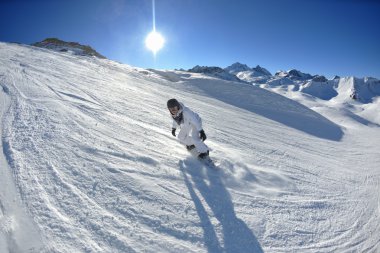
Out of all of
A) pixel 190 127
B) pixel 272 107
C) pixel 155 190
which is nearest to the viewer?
pixel 155 190

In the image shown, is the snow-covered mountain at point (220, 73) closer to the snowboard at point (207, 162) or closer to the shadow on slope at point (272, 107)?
the shadow on slope at point (272, 107)

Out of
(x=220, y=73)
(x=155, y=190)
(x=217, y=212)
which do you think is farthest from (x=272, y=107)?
(x=220, y=73)

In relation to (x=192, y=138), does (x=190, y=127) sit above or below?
above

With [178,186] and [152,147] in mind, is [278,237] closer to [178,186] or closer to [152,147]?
[178,186]

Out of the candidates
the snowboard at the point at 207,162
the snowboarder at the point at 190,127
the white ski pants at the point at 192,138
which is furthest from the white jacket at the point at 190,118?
the snowboard at the point at 207,162

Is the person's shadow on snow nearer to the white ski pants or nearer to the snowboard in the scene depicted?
the snowboard

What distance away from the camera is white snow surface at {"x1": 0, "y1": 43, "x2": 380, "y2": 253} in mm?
2844

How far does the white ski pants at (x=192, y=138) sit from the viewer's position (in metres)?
4.90

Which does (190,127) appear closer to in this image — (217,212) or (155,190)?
(155,190)

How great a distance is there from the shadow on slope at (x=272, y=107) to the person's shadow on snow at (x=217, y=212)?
868 cm

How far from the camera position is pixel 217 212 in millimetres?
3498

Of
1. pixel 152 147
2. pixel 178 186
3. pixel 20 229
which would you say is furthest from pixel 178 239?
pixel 152 147

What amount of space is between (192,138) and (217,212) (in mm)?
1870

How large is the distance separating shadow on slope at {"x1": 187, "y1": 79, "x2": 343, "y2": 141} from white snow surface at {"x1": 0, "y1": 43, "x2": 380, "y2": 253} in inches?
213
